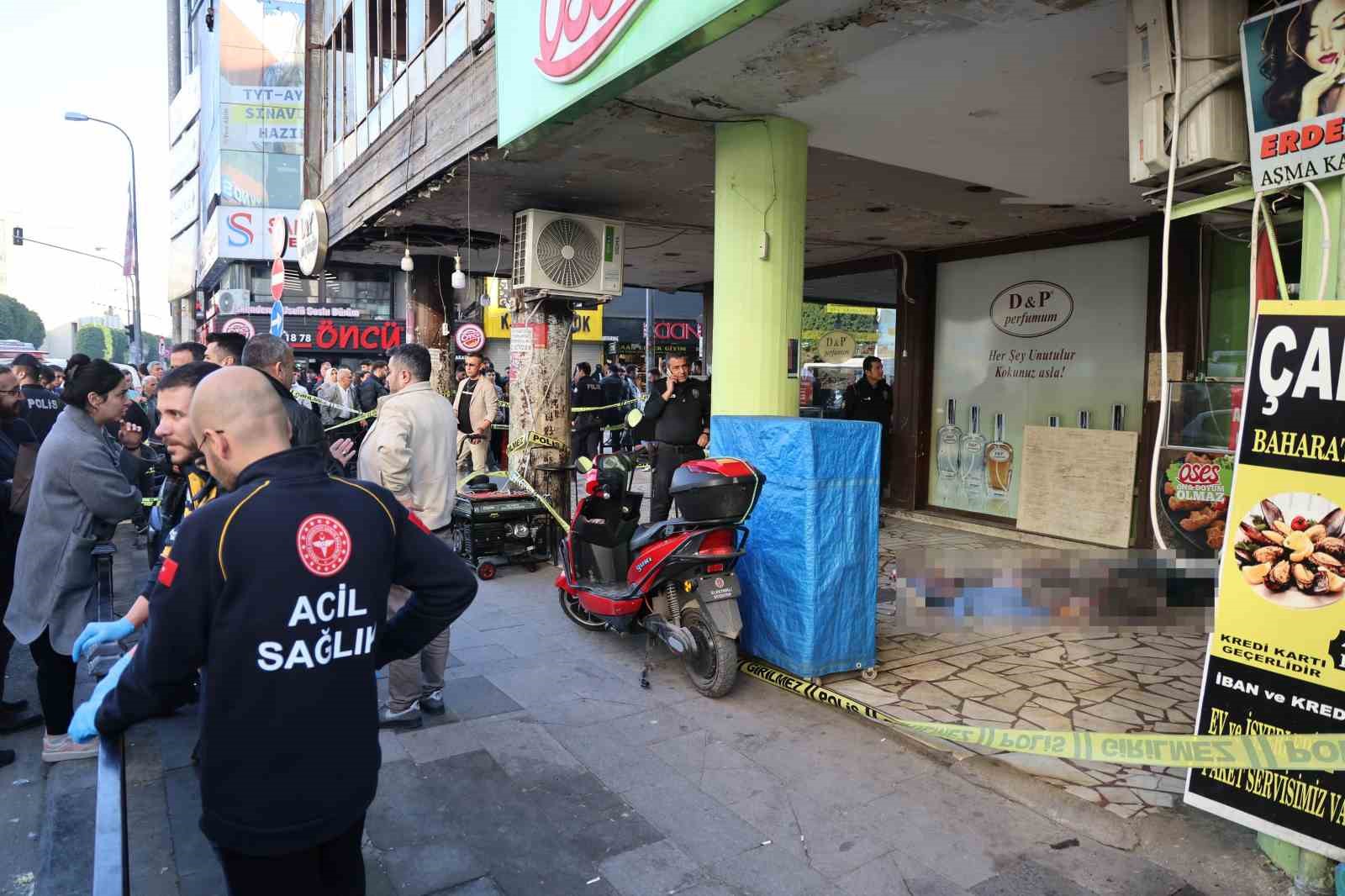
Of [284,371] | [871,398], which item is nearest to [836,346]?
[871,398]

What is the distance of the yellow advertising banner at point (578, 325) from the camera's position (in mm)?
31156

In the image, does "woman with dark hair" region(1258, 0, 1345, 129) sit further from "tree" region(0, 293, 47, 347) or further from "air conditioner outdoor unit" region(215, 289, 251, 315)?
"tree" region(0, 293, 47, 347)

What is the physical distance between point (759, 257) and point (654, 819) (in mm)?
3611

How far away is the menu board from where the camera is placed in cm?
863

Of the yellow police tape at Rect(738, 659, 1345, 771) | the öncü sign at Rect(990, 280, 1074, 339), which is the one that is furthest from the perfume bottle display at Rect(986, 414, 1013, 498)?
the yellow police tape at Rect(738, 659, 1345, 771)

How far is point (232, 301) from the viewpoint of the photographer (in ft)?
81.3

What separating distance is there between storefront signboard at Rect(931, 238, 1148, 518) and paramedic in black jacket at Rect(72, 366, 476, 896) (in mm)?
8788

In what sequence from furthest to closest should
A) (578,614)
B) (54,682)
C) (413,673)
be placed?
(578,614) < (413,673) < (54,682)

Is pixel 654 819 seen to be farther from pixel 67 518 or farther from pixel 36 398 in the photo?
pixel 36 398

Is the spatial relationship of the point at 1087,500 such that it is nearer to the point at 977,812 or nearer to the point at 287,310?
the point at 977,812

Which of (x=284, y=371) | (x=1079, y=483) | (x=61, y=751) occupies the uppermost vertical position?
(x=284, y=371)

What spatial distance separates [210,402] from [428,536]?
622mm

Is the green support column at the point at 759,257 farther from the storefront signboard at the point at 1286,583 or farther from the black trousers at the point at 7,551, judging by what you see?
the black trousers at the point at 7,551

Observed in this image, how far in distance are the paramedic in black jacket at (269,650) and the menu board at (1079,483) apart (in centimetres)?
849
